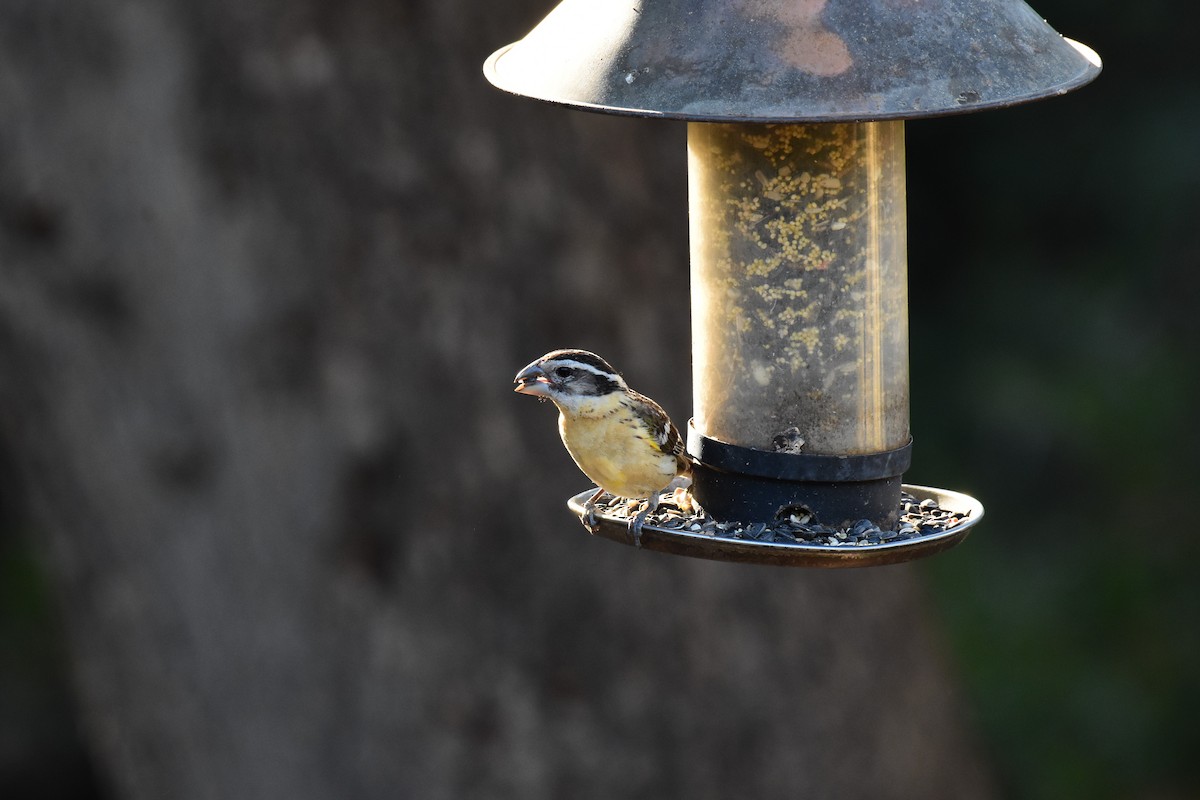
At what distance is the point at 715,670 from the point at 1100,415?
11.3 feet

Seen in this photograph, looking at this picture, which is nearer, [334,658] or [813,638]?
[334,658]

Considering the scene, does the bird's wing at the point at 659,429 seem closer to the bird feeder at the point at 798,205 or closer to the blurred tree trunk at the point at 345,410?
the bird feeder at the point at 798,205

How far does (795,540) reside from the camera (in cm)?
391

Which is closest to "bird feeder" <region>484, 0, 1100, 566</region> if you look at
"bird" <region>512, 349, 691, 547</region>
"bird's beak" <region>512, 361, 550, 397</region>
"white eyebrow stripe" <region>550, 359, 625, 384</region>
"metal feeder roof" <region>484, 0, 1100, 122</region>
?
"metal feeder roof" <region>484, 0, 1100, 122</region>

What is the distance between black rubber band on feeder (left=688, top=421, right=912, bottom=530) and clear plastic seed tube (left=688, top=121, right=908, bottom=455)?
40mm

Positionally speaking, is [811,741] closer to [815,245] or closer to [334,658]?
[334,658]

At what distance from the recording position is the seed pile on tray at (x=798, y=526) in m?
3.94

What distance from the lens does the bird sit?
4211mm

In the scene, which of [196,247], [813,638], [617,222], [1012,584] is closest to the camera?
[196,247]

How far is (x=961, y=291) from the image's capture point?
383 inches

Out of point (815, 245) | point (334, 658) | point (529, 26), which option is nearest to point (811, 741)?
point (334, 658)

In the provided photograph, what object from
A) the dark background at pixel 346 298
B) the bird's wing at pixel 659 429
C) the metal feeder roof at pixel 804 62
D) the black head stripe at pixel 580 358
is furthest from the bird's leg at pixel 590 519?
the dark background at pixel 346 298

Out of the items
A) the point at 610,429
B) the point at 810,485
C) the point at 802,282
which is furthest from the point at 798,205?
the point at 610,429

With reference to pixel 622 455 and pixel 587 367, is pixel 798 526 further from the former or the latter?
pixel 587 367
